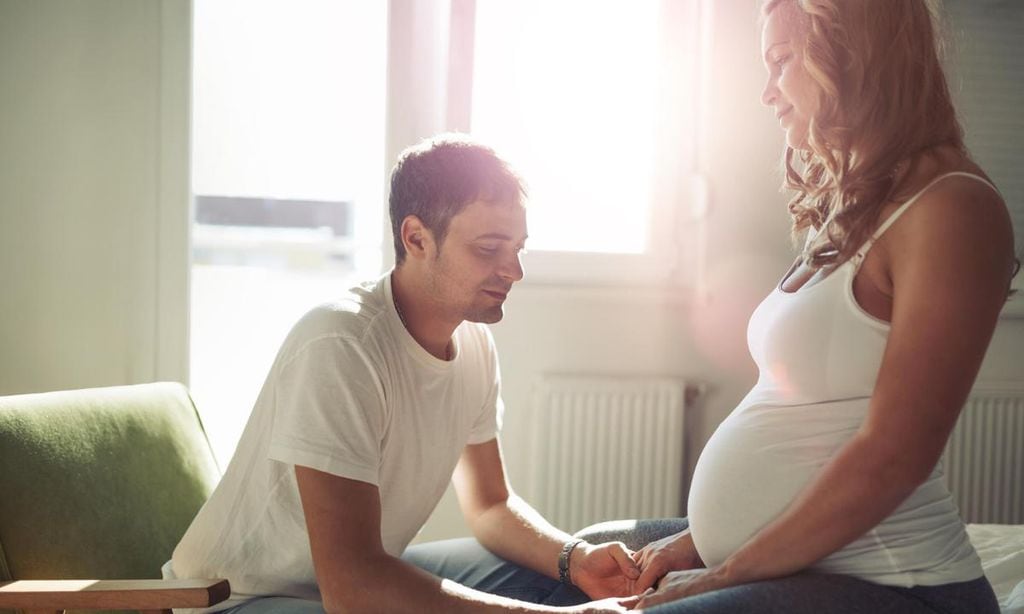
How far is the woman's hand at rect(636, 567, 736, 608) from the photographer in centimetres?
121

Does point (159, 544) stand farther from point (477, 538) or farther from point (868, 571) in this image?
point (868, 571)

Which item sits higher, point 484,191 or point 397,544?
point 484,191

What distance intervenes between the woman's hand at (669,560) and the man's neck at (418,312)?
0.49m

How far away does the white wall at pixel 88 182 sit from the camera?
251 centimetres

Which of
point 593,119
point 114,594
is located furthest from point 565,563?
point 593,119

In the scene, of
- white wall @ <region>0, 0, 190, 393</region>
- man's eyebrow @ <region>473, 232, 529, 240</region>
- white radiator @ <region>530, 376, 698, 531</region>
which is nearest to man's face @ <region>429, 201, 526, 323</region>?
man's eyebrow @ <region>473, 232, 529, 240</region>

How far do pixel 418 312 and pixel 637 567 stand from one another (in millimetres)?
540

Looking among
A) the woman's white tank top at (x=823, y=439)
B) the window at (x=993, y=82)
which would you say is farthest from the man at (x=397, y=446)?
the window at (x=993, y=82)

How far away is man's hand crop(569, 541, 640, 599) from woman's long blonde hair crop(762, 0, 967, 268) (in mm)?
590

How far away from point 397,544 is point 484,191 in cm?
60

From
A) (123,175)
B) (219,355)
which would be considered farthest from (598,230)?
(123,175)

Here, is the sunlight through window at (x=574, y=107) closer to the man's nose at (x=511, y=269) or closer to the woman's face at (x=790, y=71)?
the man's nose at (x=511, y=269)

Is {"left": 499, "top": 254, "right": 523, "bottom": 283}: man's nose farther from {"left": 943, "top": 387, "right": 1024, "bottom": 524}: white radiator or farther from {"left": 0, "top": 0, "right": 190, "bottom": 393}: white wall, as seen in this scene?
{"left": 943, "top": 387, "right": 1024, "bottom": 524}: white radiator

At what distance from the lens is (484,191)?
5.04 ft
